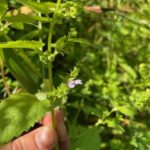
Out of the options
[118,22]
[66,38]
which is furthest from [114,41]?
[66,38]

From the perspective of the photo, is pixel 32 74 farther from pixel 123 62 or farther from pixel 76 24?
pixel 123 62

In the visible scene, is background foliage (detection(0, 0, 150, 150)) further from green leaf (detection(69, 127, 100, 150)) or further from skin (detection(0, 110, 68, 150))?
skin (detection(0, 110, 68, 150))

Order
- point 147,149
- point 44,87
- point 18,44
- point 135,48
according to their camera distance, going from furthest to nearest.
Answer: point 135,48
point 147,149
point 44,87
point 18,44

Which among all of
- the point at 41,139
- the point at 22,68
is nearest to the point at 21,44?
the point at 41,139

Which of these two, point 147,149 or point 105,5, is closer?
point 147,149

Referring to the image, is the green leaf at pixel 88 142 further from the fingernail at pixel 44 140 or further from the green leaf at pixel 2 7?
the green leaf at pixel 2 7

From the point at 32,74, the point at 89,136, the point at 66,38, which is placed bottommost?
the point at 89,136

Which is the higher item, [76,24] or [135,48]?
[76,24]
